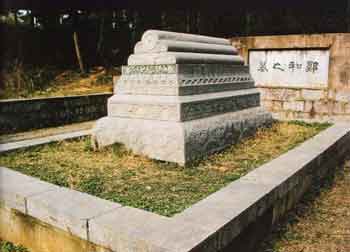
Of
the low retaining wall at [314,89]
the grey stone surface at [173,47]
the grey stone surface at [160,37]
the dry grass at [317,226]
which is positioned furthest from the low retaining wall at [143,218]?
the low retaining wall at [314,89]

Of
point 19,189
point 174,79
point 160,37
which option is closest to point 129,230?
point 19,189

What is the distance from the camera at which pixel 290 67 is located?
25.5 ft

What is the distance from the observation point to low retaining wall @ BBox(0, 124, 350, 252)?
2059mm

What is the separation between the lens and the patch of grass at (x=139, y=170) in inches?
114

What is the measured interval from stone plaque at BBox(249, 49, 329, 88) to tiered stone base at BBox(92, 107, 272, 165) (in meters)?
3.40

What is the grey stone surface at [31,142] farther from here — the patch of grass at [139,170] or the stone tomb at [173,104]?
the stone tomb at [173,104]

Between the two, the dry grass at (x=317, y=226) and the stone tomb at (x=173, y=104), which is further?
the stone tomb at (x=173, y=104)

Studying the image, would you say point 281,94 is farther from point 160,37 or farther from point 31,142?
point 31,142

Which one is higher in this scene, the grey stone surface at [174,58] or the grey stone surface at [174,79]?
the grey stone surface at [174,58]

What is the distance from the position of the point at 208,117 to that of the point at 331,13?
10.0 metres

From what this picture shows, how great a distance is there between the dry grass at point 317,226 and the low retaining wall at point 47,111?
5545mm

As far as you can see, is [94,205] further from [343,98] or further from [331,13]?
[331,13]

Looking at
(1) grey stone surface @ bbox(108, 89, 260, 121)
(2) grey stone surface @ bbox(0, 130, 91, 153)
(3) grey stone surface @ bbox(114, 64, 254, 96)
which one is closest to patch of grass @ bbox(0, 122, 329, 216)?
(2) grey stone surface @ bbox(0, 130, 91, 153)

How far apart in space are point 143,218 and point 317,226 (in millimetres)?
1841
